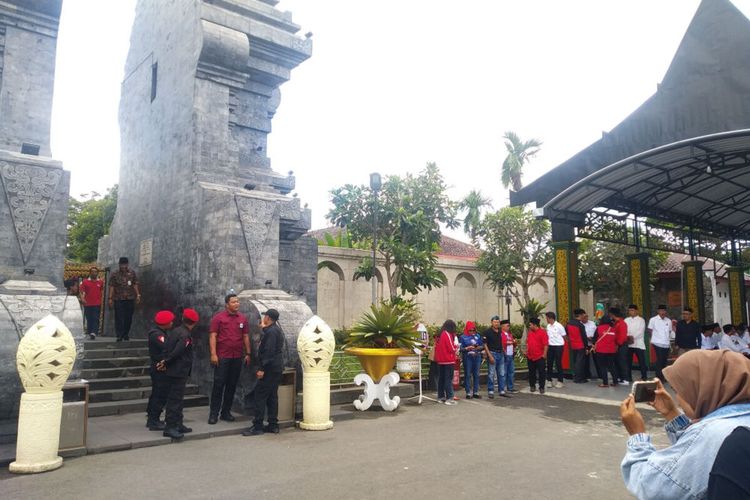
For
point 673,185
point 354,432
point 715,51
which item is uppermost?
point 715,51

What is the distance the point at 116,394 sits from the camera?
878 cm

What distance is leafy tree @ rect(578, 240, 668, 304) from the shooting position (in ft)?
91.7

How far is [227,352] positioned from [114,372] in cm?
261

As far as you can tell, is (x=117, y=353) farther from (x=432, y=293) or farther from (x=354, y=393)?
(x=432, y=293)

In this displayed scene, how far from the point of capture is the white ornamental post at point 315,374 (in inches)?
309

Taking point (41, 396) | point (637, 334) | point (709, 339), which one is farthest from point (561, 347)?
point (41, 396)

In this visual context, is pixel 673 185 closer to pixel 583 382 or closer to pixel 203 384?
pixel 583 382

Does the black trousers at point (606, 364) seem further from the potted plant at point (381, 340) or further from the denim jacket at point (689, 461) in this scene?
the denim jacket at point (689, 461)

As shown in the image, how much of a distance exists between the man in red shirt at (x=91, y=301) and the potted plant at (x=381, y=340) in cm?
591

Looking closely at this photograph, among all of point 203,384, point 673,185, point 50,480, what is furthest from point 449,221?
point 50,480

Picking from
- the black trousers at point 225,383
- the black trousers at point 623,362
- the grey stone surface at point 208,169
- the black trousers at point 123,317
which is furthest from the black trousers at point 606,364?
the black trousers at point 123,317

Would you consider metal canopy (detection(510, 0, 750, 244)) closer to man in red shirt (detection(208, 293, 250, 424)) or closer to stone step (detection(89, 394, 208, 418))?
man in red shirt (detection(208, 293, 250, 424))

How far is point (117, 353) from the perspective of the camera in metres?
10.1

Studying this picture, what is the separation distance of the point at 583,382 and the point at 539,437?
6261mm
